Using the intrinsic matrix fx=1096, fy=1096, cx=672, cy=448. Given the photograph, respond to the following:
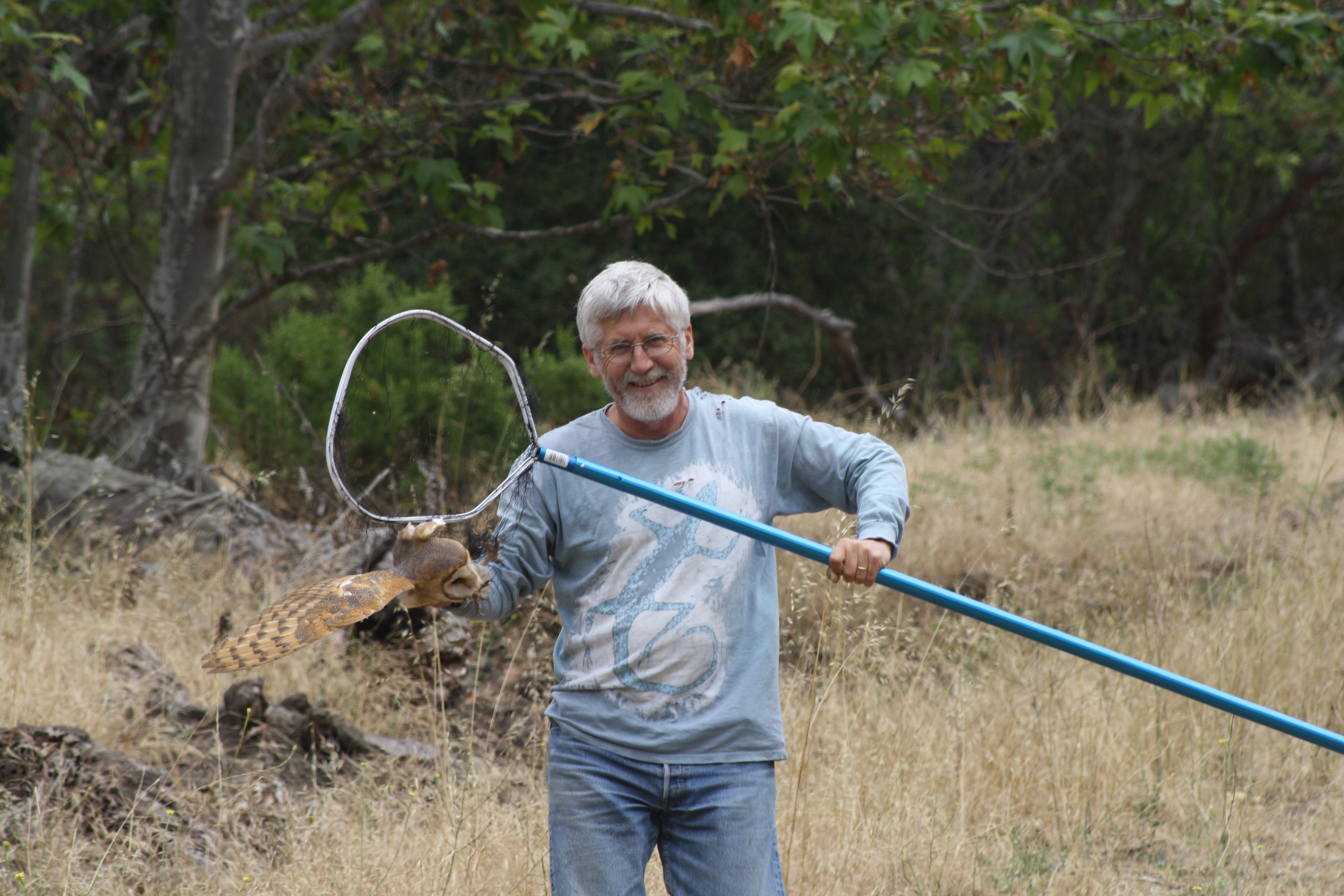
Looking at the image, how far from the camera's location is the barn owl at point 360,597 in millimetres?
1810

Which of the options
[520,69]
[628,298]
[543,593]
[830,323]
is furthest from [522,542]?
[830,323]

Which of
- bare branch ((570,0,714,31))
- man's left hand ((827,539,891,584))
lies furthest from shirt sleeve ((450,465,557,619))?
bare branch ((570,0,714,31))

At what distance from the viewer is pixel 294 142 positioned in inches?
267

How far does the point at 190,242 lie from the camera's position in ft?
20.5

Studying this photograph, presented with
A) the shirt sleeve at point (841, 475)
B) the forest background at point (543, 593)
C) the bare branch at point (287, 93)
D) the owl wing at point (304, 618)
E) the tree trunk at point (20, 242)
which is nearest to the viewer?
the owl wing at point (304, 618)

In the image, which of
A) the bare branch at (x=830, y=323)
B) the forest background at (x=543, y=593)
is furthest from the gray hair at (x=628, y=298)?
the bare branch at (x=830, y=323)

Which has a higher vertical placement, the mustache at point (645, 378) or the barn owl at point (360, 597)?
the mustache at point (645, 378)

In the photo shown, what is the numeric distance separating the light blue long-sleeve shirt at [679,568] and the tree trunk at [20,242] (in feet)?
20.3

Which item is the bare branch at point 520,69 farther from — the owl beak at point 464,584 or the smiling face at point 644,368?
the owl beak at point 464,584

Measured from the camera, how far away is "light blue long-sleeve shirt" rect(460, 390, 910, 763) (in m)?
2.09

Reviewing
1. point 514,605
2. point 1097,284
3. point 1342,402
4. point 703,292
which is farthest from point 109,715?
point 1097,284

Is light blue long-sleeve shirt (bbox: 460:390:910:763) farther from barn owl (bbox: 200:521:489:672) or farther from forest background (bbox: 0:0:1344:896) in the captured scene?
forest background (bbox: 0:0:1344:896)

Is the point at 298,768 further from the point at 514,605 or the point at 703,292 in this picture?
the point at 703,292

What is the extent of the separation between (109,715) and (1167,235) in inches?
611
